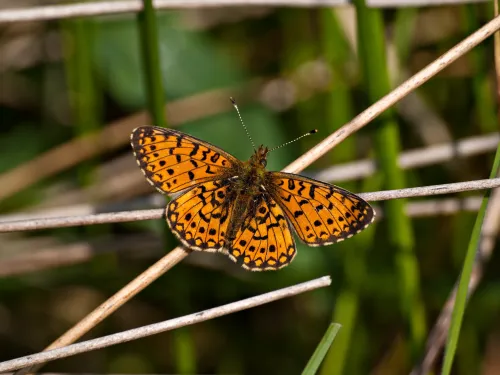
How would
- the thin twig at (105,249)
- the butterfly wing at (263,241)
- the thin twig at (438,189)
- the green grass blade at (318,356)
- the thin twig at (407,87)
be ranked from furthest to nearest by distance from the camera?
the thin twig at (105,249) < the butterfly wing at (263,241) < the thin twig at (407,87) < the thin twig at (438,189) < the green grass blade at (318,356)

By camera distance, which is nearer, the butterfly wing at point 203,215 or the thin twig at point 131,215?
the thin twig at point 131,215

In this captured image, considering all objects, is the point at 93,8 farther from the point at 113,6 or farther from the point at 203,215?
the point at 203,215

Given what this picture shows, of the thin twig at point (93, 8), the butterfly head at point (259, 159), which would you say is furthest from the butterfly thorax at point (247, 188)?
the thin twig at point (93, 8)

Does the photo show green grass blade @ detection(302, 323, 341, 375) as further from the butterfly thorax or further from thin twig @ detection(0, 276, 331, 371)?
the butterfly thorax

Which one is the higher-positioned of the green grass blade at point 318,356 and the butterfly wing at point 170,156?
the butterfly wing at point 170,156

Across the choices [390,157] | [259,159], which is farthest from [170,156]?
[390,157]

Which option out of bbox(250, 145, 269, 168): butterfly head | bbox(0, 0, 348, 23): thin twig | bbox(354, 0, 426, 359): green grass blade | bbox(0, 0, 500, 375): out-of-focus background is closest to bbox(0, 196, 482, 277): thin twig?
bbox(0, 0, 500, 375): out-of-focus background

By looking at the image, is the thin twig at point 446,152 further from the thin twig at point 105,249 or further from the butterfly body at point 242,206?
the butterfly body at point 242,206
